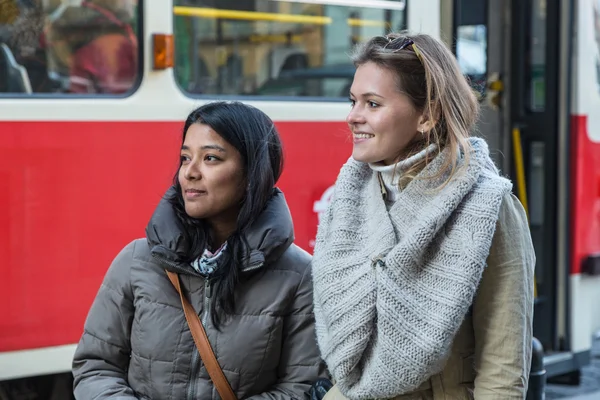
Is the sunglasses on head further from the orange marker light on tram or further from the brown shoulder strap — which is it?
the orange marker light on tram

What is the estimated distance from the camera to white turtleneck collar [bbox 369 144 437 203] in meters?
2.05

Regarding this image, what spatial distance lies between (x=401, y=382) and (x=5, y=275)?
1896 mm

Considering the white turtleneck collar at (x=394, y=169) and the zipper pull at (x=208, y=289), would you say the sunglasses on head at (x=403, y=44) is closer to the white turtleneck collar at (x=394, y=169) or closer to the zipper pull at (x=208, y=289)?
the white turtleneck collar at (x=394, y=169)

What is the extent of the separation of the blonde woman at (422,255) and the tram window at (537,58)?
3.65 meters

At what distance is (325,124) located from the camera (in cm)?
425

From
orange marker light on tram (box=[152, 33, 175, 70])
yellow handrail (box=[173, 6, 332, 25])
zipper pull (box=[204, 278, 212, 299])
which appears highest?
yellow handrail (box=[173, 6, 332, 25])

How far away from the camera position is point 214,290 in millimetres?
2219

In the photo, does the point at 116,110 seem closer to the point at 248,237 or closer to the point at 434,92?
the point at 248,237

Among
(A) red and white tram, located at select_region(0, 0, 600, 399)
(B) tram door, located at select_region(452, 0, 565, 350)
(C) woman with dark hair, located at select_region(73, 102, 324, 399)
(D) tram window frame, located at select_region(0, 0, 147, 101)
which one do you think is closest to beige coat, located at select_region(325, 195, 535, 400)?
(C) woman with dark hair, located at select_region(73, 102, 324, 399)

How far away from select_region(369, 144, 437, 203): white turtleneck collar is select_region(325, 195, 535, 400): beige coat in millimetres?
200

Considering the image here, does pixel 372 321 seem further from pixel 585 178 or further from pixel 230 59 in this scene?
pixel 585 178

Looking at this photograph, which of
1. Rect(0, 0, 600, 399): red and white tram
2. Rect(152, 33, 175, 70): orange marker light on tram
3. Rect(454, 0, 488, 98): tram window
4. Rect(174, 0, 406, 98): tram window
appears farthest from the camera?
Rect(454, 0, 488, 98): tram window

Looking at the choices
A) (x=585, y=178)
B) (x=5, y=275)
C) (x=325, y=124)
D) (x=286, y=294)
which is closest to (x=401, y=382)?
(x=286, y=294)

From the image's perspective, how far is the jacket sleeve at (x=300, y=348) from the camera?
89.4 inches
